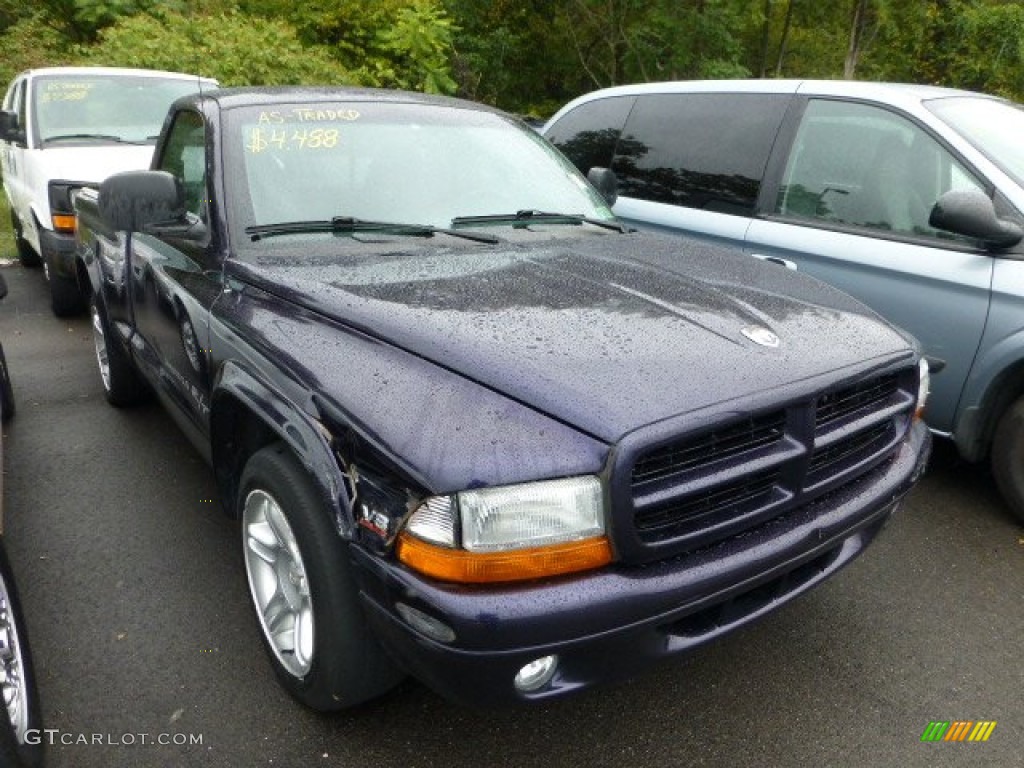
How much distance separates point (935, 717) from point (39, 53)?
15.9 metres

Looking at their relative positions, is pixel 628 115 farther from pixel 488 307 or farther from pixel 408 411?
pixel 408 411

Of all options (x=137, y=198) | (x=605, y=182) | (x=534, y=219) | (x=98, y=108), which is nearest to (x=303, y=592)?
(x=137, y=198)

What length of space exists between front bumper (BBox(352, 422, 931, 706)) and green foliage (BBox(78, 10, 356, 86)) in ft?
34.5

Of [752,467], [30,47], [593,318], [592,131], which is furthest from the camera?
[30,47]

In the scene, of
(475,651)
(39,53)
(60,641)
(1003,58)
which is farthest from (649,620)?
(1003,58)

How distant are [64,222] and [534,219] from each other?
14.3 feet

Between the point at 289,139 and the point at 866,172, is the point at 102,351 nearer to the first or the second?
the point at 289,139

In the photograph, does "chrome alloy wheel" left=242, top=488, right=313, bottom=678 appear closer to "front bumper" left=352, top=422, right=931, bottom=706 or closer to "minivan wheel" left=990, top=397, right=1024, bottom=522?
"front bumper" left=352, top=422, right=931, bottom=706

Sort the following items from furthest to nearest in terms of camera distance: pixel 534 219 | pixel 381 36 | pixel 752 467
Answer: pixel 381 36 < pixel 534 219 < pixel 752 467

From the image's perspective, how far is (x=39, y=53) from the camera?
13.6 meters

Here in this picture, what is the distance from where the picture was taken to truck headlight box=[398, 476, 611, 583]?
1718 mm

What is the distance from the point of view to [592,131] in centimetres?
543

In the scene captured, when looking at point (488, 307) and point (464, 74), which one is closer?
point (488, 307)

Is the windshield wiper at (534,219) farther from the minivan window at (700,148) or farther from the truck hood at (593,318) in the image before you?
the minivan window at (700,148)
